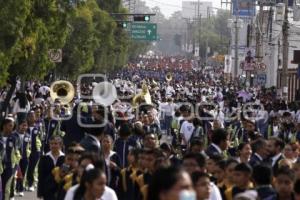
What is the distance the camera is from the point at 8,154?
56.0ft

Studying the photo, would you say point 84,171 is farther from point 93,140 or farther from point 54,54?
point 54,54

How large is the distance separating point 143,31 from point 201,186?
64313 mm

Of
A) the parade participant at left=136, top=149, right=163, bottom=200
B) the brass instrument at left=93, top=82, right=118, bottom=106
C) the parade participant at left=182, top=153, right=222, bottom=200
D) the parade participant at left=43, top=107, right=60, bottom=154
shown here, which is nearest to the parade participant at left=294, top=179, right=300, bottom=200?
the parade participant at left=182, top=153, right=222, bottom=200

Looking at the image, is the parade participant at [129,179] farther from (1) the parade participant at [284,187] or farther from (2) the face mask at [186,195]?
(2) the face mask at [186,195]

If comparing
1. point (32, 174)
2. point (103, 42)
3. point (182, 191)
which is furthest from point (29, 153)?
point (103, 42)

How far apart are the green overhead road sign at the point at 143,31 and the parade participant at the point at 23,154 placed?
173 feet

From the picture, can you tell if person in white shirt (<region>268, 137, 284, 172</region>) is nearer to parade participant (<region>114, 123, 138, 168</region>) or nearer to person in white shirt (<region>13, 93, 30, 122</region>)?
parade participant (<region>114, 123, 138, 168</region>)

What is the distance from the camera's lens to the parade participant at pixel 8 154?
17016mm

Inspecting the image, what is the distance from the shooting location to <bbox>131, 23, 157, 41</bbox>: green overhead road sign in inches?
2884

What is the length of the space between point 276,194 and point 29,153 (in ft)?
34.4

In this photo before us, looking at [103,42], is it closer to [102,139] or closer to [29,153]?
[29,153]

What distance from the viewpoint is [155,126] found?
24047 mm

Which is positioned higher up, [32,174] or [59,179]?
[59,179]

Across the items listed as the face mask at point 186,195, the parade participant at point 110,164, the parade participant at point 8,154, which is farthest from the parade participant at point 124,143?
the face mask at point 186,195
